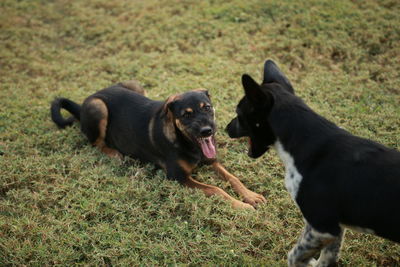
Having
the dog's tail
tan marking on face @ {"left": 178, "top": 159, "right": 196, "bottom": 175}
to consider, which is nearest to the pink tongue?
tan marking on face @ {"left": 178, "top": 159, "right": 196, "bottom": 175}

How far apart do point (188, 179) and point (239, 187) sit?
753 millimetres

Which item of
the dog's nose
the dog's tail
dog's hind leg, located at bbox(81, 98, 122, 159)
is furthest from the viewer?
the dog's tail

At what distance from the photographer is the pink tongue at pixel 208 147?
517 cm

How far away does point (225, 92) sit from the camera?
24.5 ft

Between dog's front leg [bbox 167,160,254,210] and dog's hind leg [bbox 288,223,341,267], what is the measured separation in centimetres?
134

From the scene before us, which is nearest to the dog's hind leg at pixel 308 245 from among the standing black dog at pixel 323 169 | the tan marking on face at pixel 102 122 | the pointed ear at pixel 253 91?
the standing black dog at pixel 323 169

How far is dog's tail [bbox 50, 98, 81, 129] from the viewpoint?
6.66 m

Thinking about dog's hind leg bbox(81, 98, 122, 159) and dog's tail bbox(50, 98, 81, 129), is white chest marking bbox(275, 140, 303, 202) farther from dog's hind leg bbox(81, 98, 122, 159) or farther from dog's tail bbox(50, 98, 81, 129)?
dog's tail bbox(50, 98, 81, 129)

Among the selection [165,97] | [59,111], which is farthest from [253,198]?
[59,111]

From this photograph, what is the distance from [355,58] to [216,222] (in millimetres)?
5995

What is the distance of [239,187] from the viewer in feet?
16.7

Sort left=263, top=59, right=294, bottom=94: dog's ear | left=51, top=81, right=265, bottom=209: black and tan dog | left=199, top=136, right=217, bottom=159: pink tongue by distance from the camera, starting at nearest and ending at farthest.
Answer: left=263, top=59, right=294, bottom=94: dog's ear → left=51, top=81, right=265, bottom=209: black and tan dog → left=199, top=136, right=217, bottom=159: pink tongue

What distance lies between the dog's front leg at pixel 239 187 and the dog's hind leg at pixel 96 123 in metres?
1.80

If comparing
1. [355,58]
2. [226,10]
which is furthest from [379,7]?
[226,10]
